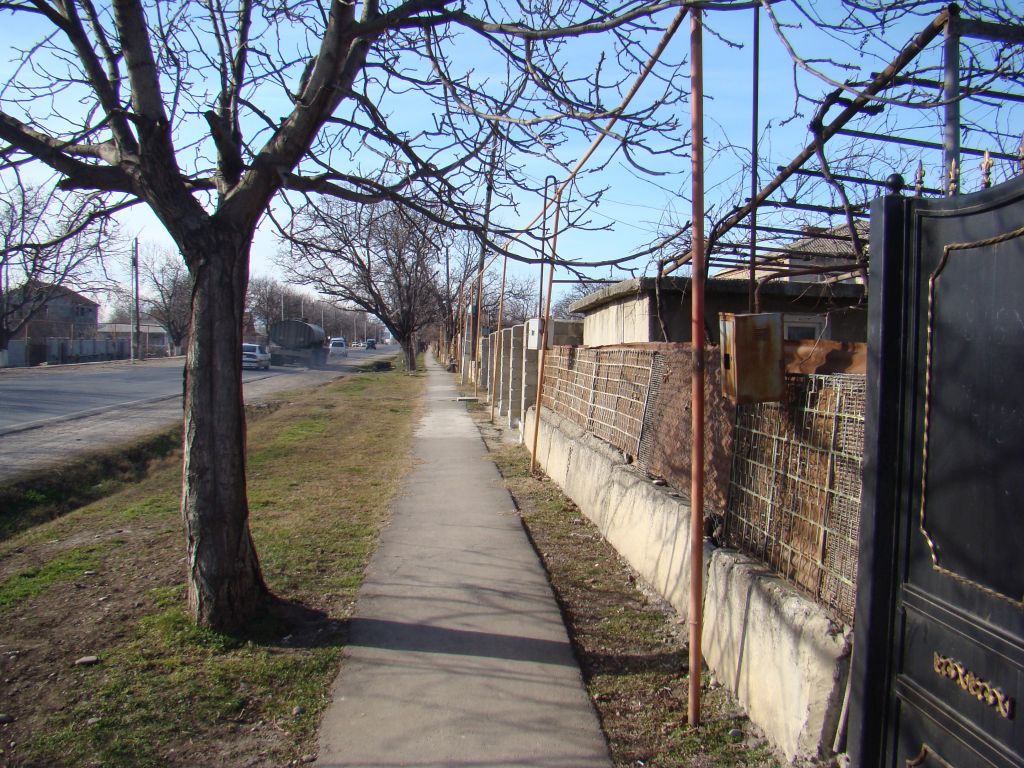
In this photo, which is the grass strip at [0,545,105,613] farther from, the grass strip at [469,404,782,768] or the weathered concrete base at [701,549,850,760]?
the weathered concrete base at [701,549,850,760]

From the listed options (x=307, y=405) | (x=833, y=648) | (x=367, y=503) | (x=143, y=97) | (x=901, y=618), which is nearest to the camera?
(x=901, y=618)

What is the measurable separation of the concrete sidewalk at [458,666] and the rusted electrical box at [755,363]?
1.61m

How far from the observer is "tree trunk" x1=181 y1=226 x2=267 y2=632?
173 inches

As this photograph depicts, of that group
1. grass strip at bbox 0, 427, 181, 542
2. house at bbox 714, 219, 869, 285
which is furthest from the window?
grass strip at bbox 0, 427, 181, 542

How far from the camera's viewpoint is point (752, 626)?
3.63 m

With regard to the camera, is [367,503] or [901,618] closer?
[901,618]

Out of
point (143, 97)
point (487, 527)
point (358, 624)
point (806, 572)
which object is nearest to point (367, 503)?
point (487, 527)

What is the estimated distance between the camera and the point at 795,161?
5.54 meters

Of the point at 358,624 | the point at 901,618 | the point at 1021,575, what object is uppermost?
the point at 1021,575

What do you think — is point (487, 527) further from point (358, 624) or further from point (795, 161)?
point (795, 161)

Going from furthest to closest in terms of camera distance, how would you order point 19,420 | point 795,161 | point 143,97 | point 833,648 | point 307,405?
1. point 307,405
2. point 19,420
3. point 795,161
4. point 143,97
5. point 833,648

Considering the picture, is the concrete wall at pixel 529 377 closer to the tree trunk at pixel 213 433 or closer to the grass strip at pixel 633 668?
the grass strip at pixel 633 668

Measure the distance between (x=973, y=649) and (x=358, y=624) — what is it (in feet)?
11.3

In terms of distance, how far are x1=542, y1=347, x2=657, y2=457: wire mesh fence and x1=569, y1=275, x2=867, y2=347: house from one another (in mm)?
1313
